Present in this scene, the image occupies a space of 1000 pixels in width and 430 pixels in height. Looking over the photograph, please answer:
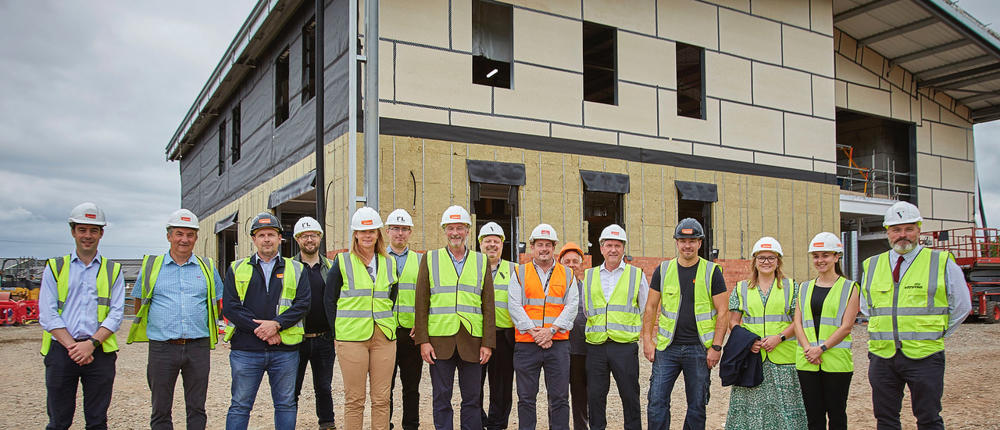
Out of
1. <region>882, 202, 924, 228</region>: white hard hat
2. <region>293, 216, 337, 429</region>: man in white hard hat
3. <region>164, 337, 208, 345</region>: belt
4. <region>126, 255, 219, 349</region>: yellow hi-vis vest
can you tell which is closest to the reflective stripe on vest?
<region>293, 216, 337, 429</region>: man in white hard hat

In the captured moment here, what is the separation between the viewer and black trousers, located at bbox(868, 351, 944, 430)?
4.79 meters

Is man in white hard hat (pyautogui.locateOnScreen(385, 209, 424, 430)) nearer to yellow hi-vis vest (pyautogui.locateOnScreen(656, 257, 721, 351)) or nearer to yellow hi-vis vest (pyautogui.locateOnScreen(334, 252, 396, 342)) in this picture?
yellow hi-vis vest (pyautogui.locateOnScreen(334, 252, 396, 342))

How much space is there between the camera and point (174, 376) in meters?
4.96

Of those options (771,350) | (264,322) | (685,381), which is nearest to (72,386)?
(264,322)

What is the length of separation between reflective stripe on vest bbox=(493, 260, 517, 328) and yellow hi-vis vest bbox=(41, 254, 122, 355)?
2.91 m

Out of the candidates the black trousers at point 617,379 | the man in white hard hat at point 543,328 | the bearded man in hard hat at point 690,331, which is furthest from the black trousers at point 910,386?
the man in white hard hat at point 543,328

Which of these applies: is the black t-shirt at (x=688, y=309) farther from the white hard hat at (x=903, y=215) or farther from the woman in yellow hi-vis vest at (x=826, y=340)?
the white hard hat at (x=903, y=215)

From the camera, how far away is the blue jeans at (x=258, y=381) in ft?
16.6

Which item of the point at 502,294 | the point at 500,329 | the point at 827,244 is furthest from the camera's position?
the point at 500,329

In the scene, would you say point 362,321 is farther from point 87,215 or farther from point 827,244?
point 827,244

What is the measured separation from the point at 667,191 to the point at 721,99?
2.60m

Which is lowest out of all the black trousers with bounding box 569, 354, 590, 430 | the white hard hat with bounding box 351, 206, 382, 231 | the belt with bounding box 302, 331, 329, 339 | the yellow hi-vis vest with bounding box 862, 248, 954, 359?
the black trousers with bounding box 569, 354, 590, 430

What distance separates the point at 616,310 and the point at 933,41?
18.4m

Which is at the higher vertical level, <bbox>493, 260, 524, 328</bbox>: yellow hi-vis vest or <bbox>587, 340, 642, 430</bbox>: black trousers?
<bbox>493, 260, 524, 328</bbox>: yellow hi-vis vest
